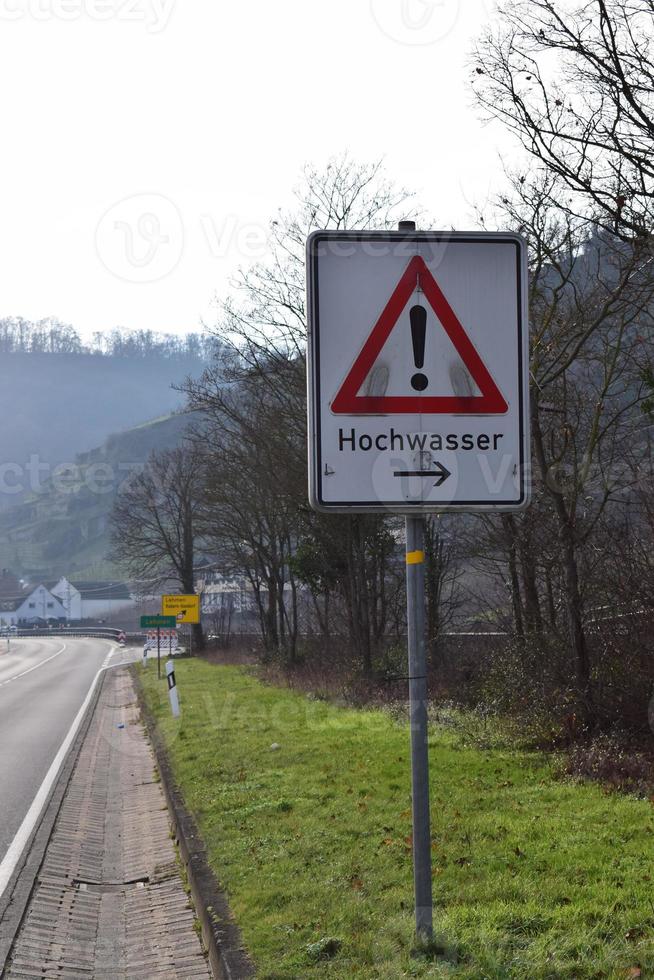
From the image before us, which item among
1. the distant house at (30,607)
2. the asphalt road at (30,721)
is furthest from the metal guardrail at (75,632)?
the asphalt road at (30,721)

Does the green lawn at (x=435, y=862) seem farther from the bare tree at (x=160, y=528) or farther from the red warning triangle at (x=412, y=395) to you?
the bare tree at (x=160, y=528)

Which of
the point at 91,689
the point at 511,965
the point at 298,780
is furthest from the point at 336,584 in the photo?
the point at 511,965

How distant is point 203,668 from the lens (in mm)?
42969

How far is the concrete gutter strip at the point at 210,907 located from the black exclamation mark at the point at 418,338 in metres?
2.97

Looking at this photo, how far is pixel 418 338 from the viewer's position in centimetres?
449

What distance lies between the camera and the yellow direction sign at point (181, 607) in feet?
114

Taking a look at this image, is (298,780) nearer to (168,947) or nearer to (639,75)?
(168,947)

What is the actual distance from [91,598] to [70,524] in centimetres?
2284

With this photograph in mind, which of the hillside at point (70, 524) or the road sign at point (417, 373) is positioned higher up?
the hillside at point (70, 524)

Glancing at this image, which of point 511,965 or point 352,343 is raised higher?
point 352,343

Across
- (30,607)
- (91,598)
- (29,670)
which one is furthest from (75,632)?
(29,670)

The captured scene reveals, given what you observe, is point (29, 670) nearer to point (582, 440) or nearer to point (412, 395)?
point (582, 440)

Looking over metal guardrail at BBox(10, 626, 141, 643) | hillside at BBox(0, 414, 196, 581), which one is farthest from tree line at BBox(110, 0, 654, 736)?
hillside at BBox(0, 414, 196, 581)

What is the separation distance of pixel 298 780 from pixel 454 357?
7.27 meters
